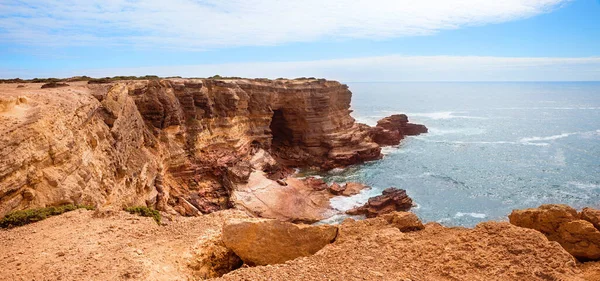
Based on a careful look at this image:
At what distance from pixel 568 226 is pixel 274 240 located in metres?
8.02

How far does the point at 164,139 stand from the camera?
32.3 meters

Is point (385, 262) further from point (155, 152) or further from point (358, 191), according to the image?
point (358, 191)

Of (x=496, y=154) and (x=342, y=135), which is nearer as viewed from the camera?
(x=342, y=135)

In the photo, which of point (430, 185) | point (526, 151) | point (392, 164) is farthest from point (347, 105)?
point (526, 151)

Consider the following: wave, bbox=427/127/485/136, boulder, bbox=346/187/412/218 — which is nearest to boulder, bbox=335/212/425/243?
boulder, bbox=346/187/412/218

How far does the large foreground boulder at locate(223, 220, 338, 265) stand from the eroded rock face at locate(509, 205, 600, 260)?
5940 mm

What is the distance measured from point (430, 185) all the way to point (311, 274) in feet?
113

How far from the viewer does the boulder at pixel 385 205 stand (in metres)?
31.5

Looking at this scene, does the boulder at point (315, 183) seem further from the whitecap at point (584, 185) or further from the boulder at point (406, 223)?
the boulder at point (406, 223)

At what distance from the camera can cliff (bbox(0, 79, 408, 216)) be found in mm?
15680

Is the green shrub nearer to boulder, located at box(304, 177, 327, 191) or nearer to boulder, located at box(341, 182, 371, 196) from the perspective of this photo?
boulder, located at box(304, 177, 327, 191)

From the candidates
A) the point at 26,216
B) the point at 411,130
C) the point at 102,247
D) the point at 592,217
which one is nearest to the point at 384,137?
the point at 411,130

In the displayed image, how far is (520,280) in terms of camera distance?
24.8 feet

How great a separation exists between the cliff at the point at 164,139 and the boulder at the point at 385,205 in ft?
36.8
